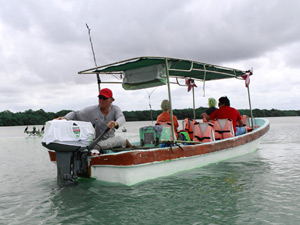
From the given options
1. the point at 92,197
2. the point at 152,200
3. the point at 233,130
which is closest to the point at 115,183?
the point at 92,197

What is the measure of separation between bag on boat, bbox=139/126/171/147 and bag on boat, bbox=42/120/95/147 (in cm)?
194

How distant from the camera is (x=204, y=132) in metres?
7.96

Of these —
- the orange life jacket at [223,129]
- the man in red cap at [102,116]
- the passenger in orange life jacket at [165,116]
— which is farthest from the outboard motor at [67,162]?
the orange life jacket at [223,129]

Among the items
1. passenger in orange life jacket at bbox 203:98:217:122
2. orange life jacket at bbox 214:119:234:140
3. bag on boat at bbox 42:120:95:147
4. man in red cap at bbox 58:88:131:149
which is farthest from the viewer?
passenger in orange life jacket at bbox 203:98:217:122

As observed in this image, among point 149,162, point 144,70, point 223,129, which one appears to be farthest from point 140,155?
point 223,129

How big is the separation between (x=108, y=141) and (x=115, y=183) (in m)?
0.92

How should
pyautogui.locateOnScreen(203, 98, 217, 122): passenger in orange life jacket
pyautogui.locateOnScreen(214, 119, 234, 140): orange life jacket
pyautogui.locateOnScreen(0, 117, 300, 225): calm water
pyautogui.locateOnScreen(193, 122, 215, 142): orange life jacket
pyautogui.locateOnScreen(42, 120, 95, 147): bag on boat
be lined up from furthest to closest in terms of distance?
pyautogui.locateOnScreen(203, 98, 217, 122): passenger in orange life jacket → pyautogui.locateOnScreen(214, 119, 234, 140): orange life jacket → pyautogui.locateOnScreen(193, 122, 215, 142): orange life jacket → pyautogui.locateOnScreen(42, 120, 95, 147): bag on boat → pyautogui.locateOnScreen(0, 117, 300, 225): calm water

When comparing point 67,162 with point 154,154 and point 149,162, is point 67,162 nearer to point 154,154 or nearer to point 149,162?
point 149,162

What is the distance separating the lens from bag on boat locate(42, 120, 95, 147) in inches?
195

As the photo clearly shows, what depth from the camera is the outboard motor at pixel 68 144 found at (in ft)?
16.3

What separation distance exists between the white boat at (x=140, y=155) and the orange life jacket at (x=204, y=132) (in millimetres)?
282

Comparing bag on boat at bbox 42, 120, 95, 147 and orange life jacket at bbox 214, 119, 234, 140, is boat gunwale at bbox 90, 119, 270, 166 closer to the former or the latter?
orange life jacket at bbox 214, 119, 234, 140

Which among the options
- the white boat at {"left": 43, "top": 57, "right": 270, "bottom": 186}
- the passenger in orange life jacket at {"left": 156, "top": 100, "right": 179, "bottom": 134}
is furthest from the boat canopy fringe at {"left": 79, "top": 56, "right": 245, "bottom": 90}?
the passenger in orange life jacket at {"left": 156, "top": 100, "right": 179, "bottom": 134}

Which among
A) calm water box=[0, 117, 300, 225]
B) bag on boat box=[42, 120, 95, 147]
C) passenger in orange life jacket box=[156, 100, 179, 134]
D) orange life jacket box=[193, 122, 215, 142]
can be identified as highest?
passenger in orange life jacket box=[156, 100, 179, 134]
